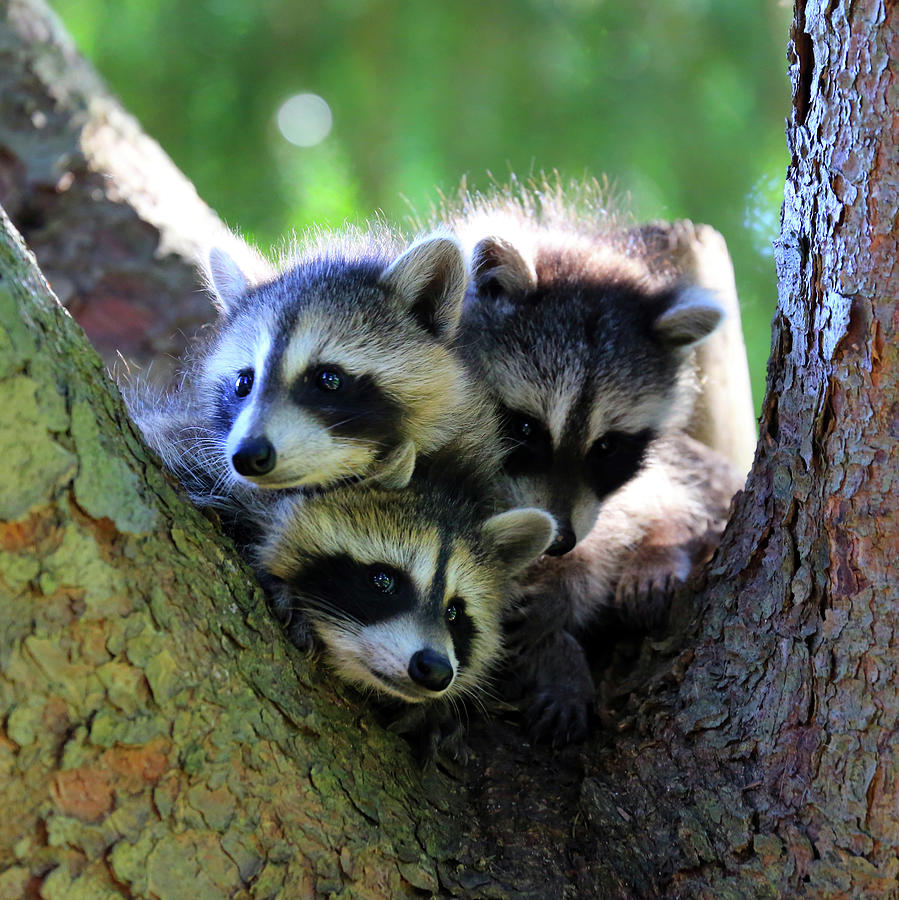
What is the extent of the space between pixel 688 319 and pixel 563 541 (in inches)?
41.3

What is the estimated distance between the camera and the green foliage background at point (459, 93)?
4.86 m

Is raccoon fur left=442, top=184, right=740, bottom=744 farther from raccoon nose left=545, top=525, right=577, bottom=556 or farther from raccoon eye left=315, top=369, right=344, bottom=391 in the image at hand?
raccoon eye left=315, top=369, right=344, bottom=391

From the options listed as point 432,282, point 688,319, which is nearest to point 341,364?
point 432,282

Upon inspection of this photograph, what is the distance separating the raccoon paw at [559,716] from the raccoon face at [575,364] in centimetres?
49

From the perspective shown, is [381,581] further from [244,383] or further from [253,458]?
[244,383]

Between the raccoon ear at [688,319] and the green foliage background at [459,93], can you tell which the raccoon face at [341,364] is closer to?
the raccoon ear at [688,319]

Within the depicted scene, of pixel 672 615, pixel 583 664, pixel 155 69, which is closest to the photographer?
pixel 672 615

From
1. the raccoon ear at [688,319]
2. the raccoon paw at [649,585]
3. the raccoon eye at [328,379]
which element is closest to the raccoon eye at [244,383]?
the raccoon eye at [328,379]

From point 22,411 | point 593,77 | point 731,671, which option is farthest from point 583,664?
point 593,77

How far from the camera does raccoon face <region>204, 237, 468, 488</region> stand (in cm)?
268

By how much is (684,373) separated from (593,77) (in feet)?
5.81

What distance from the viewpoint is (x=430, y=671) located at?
2400mm

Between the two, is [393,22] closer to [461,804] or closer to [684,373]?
[684,373]

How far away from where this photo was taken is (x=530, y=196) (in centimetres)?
446
